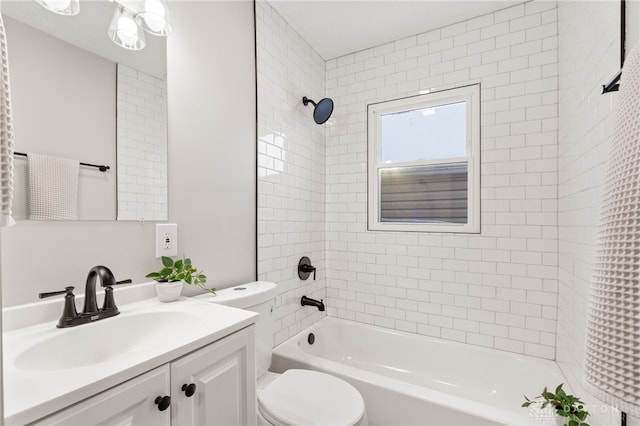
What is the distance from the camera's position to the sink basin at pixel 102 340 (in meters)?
0.89

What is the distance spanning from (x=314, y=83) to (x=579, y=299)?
2.34 metres

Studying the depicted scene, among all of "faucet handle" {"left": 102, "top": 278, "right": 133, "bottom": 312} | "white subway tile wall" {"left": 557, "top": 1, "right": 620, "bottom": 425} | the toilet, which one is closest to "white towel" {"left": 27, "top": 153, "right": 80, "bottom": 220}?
"faucet handle" {"left": 102, "top": 278, "right": 133, "bottom": 312}

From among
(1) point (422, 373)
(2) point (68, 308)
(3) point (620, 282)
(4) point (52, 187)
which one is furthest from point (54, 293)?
(1) point (422, 373)

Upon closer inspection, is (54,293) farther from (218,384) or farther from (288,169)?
(288,169)

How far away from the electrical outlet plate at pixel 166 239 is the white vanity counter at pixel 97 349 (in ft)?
0.74

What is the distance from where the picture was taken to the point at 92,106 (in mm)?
1175

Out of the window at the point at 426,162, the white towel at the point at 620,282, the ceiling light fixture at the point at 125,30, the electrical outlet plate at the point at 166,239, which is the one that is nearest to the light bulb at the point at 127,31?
the ceiling light fixture at the point at 125,30

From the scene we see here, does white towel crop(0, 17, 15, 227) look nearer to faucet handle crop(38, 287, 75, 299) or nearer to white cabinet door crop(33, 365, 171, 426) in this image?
white cabinet door crop(33, 365, 171, 426)

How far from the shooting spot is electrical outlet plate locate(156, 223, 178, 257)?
1.41m

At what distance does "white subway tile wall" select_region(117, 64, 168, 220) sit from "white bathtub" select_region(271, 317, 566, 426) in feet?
4.22

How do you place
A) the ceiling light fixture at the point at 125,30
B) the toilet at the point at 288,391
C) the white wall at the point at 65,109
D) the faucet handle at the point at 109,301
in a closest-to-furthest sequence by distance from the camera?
the white wall at the point at 65,109 < the faucet handle at the point at 109,301 < the ceiling light fixture at the point at 125,30 < the toilet at the point at 288,391

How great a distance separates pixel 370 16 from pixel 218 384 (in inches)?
95.5

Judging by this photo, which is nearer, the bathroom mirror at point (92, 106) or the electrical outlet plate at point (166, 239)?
the bathroom mirror at point (92, 106)

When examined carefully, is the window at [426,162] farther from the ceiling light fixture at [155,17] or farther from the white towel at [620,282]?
the white towel at [620,282]
